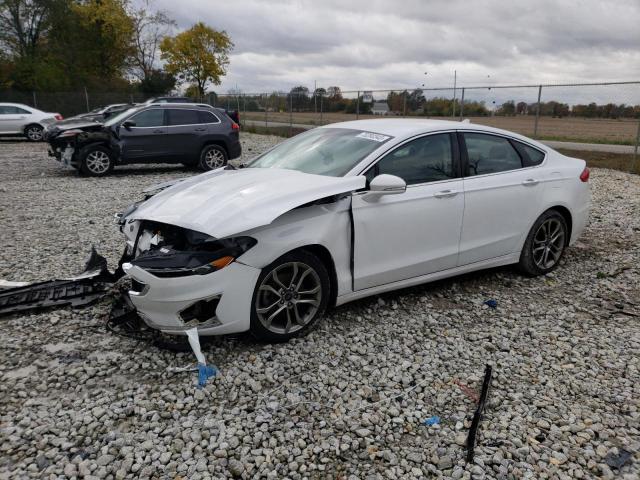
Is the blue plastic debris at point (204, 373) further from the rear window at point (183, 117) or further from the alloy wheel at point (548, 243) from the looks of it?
the rear window at point (183, 117)

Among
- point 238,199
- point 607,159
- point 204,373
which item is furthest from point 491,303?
point 607,159

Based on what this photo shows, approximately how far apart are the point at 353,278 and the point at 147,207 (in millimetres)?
1713

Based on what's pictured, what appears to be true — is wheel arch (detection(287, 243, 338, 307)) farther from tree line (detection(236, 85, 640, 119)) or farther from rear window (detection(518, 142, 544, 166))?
tree line (detection(236, 85, 640, 119))

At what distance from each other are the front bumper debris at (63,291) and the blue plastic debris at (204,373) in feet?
5.16

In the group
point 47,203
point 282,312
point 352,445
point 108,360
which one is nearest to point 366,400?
point 352,445

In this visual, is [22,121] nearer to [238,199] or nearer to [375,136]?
[375,136]

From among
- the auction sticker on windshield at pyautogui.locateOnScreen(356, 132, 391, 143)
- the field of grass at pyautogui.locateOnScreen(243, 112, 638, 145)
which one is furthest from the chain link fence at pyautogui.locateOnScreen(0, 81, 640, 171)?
the auction sticker on windshield at pyautogui.locateOnScreen(356, 132, 391, 143)

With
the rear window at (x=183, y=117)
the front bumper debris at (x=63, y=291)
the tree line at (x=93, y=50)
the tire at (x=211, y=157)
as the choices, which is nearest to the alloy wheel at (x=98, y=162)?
the rear window at (x=183, y=117)

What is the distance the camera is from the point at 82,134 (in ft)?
38.1

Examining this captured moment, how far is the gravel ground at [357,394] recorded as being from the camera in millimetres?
2664

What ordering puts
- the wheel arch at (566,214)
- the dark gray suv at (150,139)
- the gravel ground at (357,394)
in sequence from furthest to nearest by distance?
the dark gray suv at (150,139), the wheel arch at (566,214), the gravel ground at (357,394)

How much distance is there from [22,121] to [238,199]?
821 inches

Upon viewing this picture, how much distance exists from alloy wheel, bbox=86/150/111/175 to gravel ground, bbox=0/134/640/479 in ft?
23.6

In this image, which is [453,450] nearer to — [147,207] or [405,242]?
[405,242]
